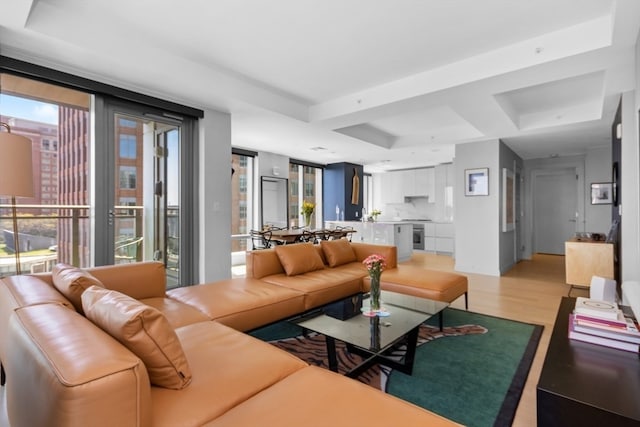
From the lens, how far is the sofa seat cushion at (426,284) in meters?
3.07

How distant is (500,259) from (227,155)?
4855 mm

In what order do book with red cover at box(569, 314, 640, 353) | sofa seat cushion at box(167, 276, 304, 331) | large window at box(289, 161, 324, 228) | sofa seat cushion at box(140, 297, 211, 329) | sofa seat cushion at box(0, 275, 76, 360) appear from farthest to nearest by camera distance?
large window at box(289, 161, 324, 228) → sofa seat cushion at box(167, 276, 304, 331) → sofa seat cushion at box(140, 297, 211, 329) → book with red cover at box(569, 314, 640, 353) → sofa seat cushion at box(0, 275, 76, 360)

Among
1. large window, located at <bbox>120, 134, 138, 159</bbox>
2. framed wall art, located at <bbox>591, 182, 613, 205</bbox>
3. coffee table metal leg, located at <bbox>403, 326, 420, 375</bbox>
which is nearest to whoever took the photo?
coffee table metal leg, located at <bbox>403, 326, 420, 375</bbox>

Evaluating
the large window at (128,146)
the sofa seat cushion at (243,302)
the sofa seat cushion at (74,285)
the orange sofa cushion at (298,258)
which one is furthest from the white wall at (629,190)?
the large window at (128,146)

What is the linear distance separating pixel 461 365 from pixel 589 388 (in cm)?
113

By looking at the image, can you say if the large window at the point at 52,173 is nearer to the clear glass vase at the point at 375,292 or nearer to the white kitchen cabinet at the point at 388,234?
the clear glass vase at the point at 375,292

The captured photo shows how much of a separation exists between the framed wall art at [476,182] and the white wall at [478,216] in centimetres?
6

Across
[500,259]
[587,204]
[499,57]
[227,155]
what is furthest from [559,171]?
[227,155]

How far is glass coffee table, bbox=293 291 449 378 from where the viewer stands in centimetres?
195

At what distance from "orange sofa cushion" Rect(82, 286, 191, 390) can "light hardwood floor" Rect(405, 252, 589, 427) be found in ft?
5.73

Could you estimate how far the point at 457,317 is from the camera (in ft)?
11.1

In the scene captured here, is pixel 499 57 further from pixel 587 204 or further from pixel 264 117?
pixel 587 204

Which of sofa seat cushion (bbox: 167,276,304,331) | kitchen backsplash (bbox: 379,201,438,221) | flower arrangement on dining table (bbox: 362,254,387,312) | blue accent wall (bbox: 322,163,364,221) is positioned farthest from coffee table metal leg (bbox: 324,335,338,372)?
kitchen backsplash (bbox: 379,201,438,221)

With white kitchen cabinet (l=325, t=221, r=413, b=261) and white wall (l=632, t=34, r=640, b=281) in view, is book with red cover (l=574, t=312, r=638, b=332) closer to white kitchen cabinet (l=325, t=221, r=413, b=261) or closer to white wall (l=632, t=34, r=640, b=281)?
white wall (l=632, t=34, r=640, b=281)
